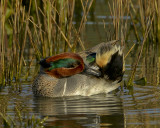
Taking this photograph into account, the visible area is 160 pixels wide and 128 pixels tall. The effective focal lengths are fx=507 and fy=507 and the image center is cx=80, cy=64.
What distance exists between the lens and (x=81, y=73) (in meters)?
7.23

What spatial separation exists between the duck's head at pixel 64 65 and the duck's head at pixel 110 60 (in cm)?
16

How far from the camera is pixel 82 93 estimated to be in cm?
721

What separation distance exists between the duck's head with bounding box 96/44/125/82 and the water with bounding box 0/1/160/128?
343 mm

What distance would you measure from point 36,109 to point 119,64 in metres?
1.43

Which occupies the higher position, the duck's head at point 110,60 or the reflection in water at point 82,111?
the duck's head at point 110,60

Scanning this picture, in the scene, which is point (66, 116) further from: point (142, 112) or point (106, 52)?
point (106, 52)

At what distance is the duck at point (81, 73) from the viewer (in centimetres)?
708

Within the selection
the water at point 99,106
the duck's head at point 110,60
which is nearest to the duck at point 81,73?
the duck's head at point 110,60

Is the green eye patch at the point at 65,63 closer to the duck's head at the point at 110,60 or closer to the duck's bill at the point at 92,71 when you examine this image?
the duck's bill at the point at 92,71

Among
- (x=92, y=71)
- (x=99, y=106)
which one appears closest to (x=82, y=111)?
(x=99, y=106)

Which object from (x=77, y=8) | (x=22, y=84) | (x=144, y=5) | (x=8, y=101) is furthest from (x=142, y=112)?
(x=77, y=8)

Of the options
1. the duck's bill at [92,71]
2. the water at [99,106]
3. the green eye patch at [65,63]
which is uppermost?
the green eye patch at [65,63]

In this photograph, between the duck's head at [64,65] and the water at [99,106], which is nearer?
the water at [99,106]

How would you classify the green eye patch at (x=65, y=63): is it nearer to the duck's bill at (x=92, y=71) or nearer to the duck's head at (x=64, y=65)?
the duck's head at (x=64, y=65)
